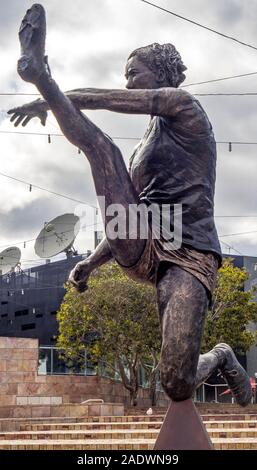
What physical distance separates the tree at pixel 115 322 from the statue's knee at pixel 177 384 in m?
24.3

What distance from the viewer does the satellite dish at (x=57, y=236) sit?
131 ft

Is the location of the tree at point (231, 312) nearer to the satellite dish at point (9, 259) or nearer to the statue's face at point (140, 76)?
the satellite dish at point (9, 259)

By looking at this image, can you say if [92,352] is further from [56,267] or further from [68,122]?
[68,122]

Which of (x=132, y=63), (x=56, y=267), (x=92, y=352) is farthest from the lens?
(x=56, y=267)

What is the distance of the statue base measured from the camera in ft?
14.2

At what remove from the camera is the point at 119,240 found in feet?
14.5

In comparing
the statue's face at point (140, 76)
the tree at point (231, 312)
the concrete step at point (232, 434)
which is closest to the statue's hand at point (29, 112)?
the statue's face at point (140, 76)

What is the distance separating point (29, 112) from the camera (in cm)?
450

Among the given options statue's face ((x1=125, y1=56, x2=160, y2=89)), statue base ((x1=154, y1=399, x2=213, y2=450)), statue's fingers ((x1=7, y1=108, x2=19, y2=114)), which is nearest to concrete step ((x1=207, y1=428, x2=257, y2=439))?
statue base ((x1=154, y1=399, x2=213, y2=450))

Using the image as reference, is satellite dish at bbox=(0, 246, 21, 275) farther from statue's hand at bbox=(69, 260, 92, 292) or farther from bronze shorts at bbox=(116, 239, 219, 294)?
bronze shorts at bbox=(116, 239, 219, 294)

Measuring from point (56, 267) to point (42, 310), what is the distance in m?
3.03

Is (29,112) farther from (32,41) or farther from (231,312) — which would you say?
(231,312)

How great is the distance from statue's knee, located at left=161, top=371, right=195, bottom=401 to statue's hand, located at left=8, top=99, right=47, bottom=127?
1.65 metres
